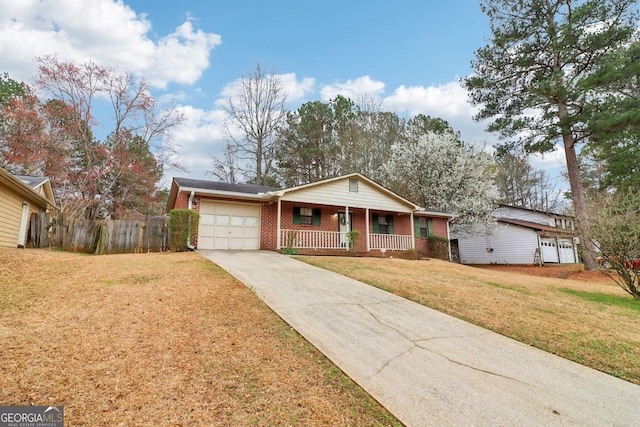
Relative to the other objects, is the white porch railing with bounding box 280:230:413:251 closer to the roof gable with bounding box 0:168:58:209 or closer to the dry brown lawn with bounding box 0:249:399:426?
the dry brown lawn with bounding box 0:249:399:426

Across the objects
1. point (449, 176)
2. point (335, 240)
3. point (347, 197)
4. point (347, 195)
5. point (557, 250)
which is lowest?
point (557, 250)

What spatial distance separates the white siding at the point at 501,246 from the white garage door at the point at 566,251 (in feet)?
11.8

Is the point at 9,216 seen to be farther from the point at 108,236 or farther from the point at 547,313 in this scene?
the point at 547,313

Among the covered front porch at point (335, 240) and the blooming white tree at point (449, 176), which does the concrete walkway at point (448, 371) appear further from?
the blooming white tree at point (449, 176)

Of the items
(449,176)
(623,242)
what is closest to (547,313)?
(623,242)

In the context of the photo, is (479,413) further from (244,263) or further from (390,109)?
(390,109)

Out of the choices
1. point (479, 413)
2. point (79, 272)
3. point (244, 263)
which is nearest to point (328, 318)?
point (479, 413)

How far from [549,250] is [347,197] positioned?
52.7ft

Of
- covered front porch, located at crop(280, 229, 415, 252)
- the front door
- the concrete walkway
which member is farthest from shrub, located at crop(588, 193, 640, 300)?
the front door

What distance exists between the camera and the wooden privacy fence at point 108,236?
10820 millimetres

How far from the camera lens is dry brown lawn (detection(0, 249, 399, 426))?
237 centimetres

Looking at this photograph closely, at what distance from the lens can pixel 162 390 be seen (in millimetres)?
2590

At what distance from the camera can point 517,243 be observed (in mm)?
21203

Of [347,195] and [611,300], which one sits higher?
[347,195]
